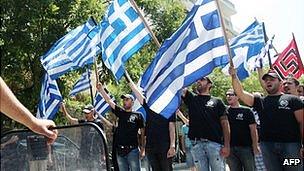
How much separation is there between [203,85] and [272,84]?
1.03m

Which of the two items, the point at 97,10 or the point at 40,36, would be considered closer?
the point at 40,36

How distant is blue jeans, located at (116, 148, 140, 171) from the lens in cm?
768

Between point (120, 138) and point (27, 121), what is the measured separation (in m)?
5.68

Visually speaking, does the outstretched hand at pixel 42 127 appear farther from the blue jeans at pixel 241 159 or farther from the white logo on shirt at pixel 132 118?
the white logo on shirt at pixel 132 118

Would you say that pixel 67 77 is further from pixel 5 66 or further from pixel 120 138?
pixel 120 138

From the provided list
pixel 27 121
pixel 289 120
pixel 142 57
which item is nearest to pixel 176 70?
pixel 289 120

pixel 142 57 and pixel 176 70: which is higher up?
pixel 142 57

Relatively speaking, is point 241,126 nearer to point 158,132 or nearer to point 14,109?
point 158,132

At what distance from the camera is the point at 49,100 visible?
10.1 metres

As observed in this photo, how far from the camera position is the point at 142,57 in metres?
18.8

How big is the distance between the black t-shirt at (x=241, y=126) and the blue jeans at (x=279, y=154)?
846 mm

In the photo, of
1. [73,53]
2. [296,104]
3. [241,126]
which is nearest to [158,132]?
[241,126]

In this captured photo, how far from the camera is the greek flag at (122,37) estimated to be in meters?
8.38

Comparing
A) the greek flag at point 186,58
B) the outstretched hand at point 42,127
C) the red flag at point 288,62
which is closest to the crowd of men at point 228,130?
the greek flag at point 186,58
